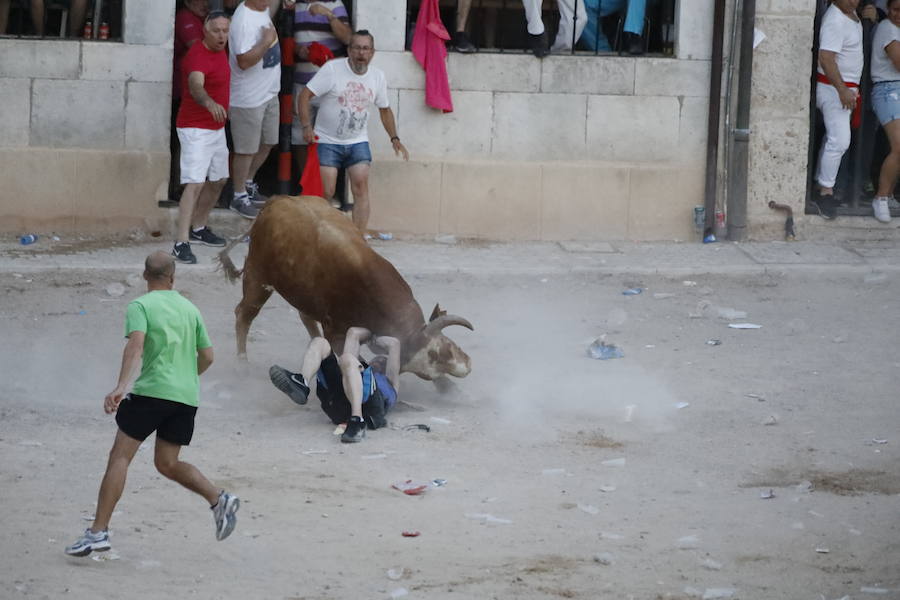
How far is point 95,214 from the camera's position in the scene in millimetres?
12789

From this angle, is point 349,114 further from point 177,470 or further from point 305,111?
point 177,470

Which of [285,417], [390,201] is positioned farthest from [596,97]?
[285,417]

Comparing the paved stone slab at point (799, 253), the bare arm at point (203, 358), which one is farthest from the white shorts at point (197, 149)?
the bare arm at point (203, 358)

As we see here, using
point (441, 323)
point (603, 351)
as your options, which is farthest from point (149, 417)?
point (603, 351)

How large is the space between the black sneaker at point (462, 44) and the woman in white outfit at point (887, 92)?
3.64 metres

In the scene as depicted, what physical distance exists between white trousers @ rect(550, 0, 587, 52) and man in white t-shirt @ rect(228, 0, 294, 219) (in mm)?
2404

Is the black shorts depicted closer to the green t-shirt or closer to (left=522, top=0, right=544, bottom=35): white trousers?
the green t-shirt

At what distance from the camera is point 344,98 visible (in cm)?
1232

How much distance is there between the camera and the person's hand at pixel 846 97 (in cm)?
1346

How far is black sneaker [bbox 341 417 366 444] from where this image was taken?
830cm

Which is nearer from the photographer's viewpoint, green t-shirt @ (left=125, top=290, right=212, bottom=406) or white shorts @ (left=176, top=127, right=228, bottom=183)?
green t-shirt @ (left=125, top=290, right=212, bottom=406)

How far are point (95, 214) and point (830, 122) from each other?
642cm

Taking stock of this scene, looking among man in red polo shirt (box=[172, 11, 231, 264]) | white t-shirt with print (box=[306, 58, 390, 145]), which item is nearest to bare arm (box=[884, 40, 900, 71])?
white t-shirt with print (box=[306, 58, 390, 145])

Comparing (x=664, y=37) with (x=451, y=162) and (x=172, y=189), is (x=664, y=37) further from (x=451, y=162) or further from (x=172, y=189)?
(x=172, y=189)
